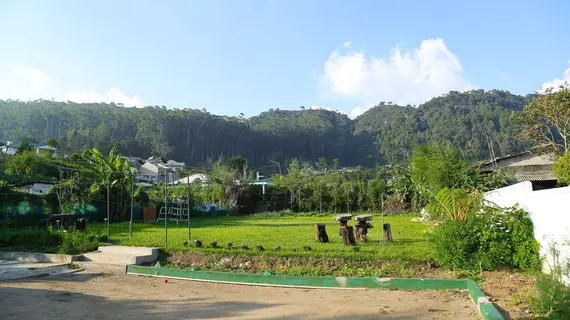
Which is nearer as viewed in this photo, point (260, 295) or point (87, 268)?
point (260, 295)

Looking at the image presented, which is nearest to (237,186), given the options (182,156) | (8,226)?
(8,226)

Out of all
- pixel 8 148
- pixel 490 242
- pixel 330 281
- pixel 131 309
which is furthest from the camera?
pixel 8 148

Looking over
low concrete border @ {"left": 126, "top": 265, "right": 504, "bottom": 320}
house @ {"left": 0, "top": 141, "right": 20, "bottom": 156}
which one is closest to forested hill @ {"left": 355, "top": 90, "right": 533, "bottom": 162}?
house @ {"left": 0, "top": 141, "right": 20, "bottom": 156}

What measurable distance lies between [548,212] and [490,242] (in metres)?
1.22

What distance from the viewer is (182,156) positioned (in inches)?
3516

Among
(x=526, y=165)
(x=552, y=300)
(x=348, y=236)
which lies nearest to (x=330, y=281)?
(x=348, y=236)

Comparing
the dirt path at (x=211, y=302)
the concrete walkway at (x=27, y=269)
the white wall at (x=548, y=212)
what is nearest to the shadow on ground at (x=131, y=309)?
the dirt path at (x=211, y=302)

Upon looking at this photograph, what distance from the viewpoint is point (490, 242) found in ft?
26.9

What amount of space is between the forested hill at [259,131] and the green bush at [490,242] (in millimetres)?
68343

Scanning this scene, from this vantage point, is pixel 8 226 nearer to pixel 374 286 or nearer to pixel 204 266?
pixel 204 266

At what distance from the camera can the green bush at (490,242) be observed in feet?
26.1

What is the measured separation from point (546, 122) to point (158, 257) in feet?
78.2

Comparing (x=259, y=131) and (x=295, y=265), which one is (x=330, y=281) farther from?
(x=259, y=131)

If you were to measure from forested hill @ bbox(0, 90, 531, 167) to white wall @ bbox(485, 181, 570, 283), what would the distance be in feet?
224
